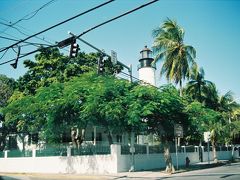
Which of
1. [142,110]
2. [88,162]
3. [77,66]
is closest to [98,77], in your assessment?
[142,110]

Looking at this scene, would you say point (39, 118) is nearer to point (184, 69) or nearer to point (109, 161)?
point (109, 161)

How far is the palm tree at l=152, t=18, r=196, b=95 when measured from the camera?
3228 cm

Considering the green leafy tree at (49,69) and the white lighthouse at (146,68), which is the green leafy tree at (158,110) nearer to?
the green leafy tree at (49,69)

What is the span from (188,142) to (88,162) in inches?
879

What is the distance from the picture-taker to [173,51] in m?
32.6

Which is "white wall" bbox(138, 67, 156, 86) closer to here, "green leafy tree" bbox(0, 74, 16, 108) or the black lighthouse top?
the black lighthouse top

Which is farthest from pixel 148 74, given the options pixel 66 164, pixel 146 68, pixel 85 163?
pixel 85 163

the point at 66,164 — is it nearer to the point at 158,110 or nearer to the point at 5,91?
the point at 158,110

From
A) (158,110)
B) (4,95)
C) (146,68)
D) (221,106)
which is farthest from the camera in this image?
(146,68)

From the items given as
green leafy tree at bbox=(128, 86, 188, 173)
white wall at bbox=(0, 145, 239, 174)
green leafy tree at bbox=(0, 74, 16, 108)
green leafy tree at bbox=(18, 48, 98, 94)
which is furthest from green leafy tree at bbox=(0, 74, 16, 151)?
green leafy tree at bbox=(128, 86, 188, 173)

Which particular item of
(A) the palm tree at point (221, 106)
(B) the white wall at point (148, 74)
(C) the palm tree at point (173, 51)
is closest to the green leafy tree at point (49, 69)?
(C) the palm tree at point (173, 51)

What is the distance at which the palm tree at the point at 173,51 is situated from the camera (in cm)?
3228

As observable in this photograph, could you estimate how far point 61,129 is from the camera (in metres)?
24.8

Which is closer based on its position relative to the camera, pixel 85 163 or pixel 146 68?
pixel 85 163
